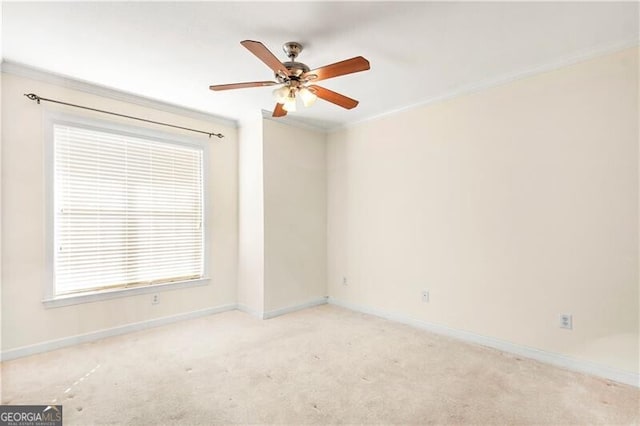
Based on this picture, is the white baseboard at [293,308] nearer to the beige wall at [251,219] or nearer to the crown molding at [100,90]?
the beige wall at [251,219]

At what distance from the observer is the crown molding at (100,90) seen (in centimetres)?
281

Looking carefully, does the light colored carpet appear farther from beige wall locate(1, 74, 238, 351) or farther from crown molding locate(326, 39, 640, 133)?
crown molding locate(326, 39, 640, 133)

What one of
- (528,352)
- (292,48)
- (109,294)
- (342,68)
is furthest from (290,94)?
(528,352)

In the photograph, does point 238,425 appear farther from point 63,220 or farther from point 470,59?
point 470,59

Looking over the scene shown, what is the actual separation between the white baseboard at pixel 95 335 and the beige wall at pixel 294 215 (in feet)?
2.98

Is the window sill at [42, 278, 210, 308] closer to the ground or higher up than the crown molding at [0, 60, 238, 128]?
closer to the ground

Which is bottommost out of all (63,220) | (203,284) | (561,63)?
(203,284)

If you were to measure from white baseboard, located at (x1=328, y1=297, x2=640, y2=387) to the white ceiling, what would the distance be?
244 centimetres

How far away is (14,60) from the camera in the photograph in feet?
8.87

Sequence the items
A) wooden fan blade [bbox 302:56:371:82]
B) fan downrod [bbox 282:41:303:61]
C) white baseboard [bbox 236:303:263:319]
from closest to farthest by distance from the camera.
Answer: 1. wooden fan blade [bbox 302:56:371:82]
2. fan downrod [bbox 282:41:303:61]
3. white baseboard [bbox 236:303:263:319]

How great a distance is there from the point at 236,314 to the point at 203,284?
566 millimetres

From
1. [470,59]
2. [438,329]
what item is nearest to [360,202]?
[438,329]

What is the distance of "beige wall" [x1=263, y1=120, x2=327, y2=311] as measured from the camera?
4066 millimetres

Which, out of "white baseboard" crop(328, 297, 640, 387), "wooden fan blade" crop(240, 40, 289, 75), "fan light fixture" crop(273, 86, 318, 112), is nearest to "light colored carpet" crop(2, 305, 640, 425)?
"white baseboard" crop(328, 297, 640, 387)
